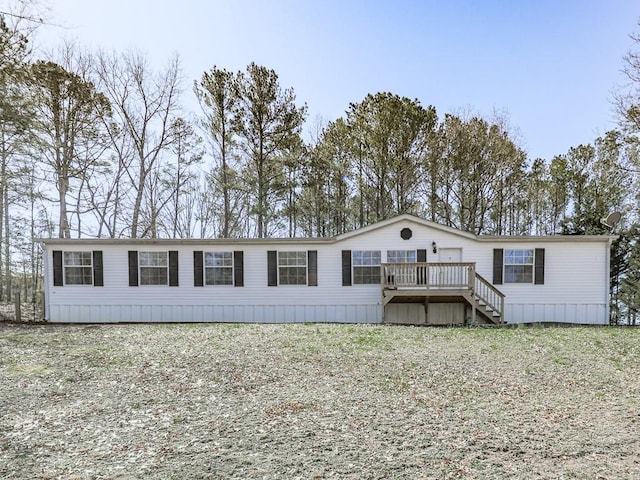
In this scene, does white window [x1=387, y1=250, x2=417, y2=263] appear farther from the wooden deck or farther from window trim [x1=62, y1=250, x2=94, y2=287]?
window trim [x1=62, y1=250, x2=94, y2=287]

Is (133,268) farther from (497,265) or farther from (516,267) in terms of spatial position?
(516,267)

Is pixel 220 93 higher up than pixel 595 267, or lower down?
higher up

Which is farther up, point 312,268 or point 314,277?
point 312,268

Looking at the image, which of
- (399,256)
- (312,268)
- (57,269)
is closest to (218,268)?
(312,268)

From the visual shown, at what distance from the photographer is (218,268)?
11633 mm

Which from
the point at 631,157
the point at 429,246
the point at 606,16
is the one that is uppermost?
the point at 606,16

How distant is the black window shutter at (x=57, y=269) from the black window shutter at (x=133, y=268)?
2172 mm

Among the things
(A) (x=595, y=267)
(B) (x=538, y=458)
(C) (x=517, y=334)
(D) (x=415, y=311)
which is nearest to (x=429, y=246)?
(D) (x=415, y=311)

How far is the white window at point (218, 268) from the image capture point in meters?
11.6

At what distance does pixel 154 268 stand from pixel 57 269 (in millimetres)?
3023

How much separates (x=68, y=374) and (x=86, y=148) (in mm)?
14520

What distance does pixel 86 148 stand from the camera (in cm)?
1647

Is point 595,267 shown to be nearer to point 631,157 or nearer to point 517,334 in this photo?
point 517,334

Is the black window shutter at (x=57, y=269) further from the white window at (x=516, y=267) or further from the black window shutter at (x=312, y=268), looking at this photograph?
the white window at (x=516, y=267)
